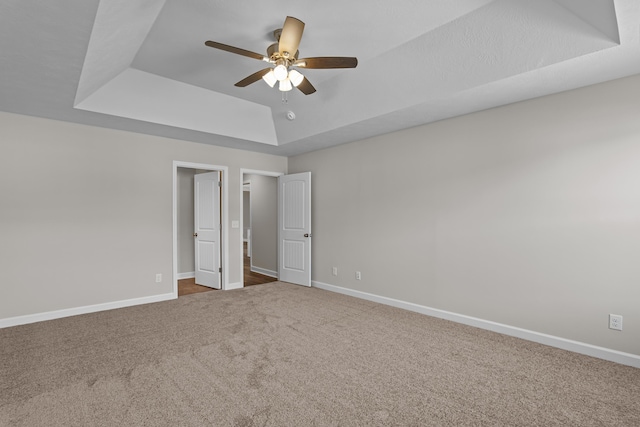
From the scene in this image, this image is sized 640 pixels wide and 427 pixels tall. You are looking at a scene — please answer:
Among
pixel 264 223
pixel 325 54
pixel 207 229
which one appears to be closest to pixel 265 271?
pixel 264 223

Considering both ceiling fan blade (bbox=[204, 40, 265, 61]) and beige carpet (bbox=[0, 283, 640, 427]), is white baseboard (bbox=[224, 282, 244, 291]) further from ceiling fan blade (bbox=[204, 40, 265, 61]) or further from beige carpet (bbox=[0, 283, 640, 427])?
ceiling fan blade (bbox=[204, 40, 265, 61])

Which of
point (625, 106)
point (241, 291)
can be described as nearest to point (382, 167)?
point (625, 106)

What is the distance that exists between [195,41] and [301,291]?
3889 mm

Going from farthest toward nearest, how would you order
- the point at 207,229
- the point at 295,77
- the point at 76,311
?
the point at 207,229 < the point at 76,311 < the point at 295,77

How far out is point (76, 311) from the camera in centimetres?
402

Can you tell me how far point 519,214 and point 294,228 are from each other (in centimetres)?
365

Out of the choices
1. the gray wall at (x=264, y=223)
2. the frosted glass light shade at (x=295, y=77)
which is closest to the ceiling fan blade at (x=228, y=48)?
the frosted glass light shade at (x=295, y=77)

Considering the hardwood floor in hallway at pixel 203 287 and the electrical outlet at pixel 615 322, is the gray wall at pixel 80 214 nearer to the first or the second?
the hardwood floor in hallway at pixel 203 287

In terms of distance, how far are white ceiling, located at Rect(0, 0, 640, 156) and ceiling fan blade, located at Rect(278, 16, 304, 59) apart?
0.95 feet

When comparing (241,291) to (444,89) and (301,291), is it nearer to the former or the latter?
(301,291)

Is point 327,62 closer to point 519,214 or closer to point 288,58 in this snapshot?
point 288,58

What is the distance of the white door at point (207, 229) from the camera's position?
18.3 feet

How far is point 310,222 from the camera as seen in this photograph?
5656mm

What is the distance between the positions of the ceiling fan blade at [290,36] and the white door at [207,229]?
11.2 ft
